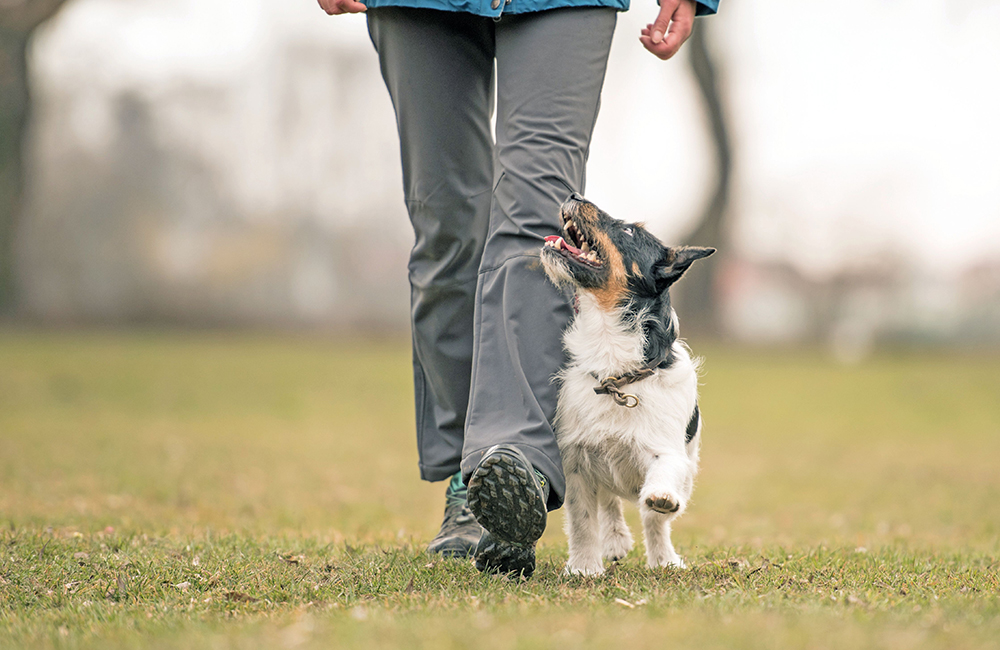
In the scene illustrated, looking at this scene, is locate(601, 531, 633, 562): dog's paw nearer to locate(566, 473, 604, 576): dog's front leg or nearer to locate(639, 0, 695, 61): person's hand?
locate(566, 473, 604, 576): dog's front leg

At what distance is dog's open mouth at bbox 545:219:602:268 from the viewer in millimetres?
2998

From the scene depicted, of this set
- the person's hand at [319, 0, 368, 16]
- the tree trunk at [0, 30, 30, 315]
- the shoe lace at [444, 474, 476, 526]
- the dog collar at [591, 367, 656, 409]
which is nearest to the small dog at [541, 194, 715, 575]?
the dog collar at [591, 367, 656, 409]

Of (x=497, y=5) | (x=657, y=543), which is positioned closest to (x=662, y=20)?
A: (x=497, y=5)

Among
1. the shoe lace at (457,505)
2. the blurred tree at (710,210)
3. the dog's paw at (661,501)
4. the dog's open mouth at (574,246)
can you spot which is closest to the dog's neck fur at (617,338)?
the dog's open mouth at (574,246)

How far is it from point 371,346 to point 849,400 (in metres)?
11.1

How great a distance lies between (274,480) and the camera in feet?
23.2

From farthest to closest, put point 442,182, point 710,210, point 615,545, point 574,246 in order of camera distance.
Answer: point 710,210
point 615,545
point 442,182
point 574,246

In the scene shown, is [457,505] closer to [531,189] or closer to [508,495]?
[508,495]

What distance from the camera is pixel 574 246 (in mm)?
3078

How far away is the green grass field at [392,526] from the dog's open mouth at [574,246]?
1.01 meters

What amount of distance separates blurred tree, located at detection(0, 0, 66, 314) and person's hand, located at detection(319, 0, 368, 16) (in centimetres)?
1981

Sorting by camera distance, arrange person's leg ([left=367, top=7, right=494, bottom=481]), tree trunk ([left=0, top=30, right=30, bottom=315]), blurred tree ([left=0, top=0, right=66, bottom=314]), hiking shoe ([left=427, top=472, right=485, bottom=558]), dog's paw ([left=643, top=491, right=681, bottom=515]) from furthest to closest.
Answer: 1. tree trunk ([left=0, top=30, right=30, bottom=315])
2. blurred tree ([left=0, top=0, right=66, bottom=314])
3. hiking shoe ([left=427, top=472, right=485, bottom=558])
4. person's leg ([left=367, top=7, right=494, bottom=481])
5. dog's paw ([left=643, top=491, right=681, bottom=515])

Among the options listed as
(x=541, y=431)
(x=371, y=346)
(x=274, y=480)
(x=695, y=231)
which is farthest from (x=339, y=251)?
(x=541, y=431)

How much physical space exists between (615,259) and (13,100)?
2060 cm
